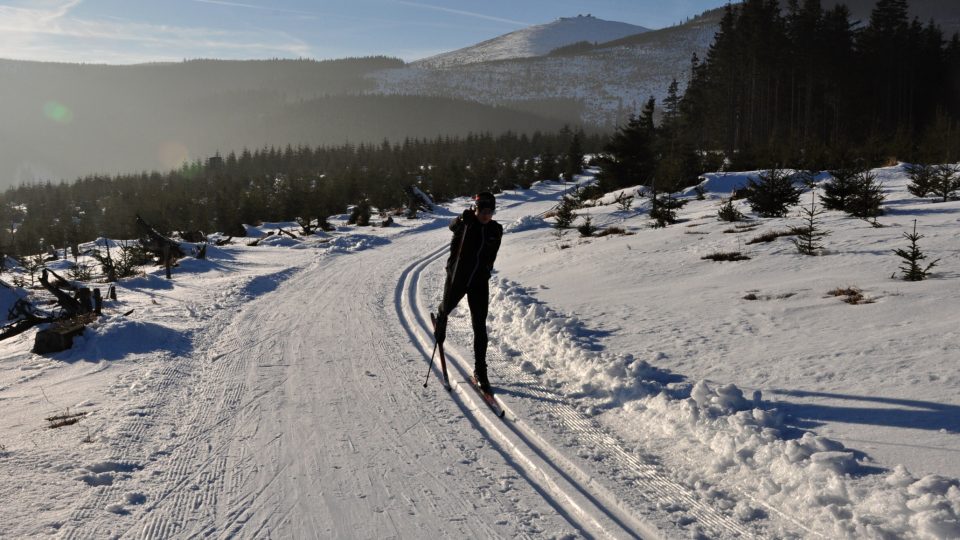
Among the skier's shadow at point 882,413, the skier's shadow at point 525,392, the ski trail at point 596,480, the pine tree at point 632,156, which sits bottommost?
the skier's shadow at point 525,392

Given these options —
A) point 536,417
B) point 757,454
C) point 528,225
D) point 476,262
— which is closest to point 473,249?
point 476,262

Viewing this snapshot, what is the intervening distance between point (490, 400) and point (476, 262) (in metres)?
1.53

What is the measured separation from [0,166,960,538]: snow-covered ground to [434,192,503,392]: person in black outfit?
0.70 meters

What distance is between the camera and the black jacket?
20.4 ft

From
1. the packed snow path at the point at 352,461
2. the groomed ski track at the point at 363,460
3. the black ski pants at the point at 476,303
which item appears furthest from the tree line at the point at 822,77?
the packed snow path at the point at 352,461

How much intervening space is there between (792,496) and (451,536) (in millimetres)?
2417

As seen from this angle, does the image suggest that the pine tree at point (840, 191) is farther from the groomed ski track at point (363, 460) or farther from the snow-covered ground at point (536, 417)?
the groomed ski track at point (363, 460)

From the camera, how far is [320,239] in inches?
982

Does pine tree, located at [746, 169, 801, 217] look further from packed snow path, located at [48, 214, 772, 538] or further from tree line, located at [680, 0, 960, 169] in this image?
tree line, located at [680, 0, 960, 169]

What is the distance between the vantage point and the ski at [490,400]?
569cm

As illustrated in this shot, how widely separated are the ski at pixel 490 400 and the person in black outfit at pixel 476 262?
6cm

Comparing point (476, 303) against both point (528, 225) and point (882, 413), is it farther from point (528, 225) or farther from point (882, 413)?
point (528, 225)

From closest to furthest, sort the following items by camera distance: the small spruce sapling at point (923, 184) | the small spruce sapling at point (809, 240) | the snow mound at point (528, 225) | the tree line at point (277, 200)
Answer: the small spruce sapling at point (809, 240) → the small spruce sapling at point (923, 184) → the snow mound at point (528, 225) → the tree line at point (277, 200)

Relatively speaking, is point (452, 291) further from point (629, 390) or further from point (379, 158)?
point (379, 158)
